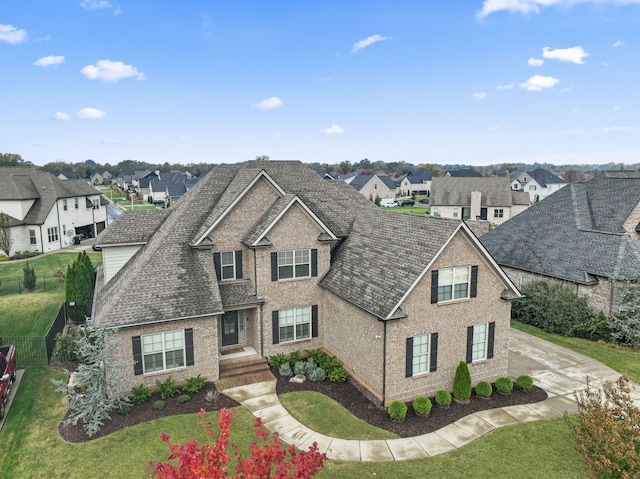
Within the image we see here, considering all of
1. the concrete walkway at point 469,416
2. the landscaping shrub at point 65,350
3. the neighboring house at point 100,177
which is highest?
the neighboring house at point 100,177

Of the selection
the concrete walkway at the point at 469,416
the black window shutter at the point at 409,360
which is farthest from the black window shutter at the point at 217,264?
the black window shutter at the point at 409,360

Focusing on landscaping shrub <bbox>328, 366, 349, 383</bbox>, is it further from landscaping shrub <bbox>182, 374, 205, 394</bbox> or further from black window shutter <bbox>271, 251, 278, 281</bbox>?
landscaping shrub <bbox>182, 374, 205, 394</bbox>

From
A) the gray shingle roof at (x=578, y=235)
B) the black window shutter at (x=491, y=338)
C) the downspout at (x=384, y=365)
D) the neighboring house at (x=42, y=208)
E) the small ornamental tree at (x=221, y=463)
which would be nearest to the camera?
the small ornamental tree at (x=221, y=463)

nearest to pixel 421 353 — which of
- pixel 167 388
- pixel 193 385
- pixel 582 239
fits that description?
pixel 193 385

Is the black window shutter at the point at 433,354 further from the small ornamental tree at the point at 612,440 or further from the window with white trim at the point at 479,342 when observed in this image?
the small ornamental tree at the point at 612,440

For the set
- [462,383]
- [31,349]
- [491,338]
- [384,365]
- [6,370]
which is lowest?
[462,383]

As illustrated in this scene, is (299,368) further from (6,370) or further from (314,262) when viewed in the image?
(6,370)

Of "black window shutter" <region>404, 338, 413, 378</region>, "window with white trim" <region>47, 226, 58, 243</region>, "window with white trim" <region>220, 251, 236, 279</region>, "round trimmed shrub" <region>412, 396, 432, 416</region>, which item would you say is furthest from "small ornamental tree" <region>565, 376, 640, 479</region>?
"window with white trim" <region>47, 226, 58, 243</region>
